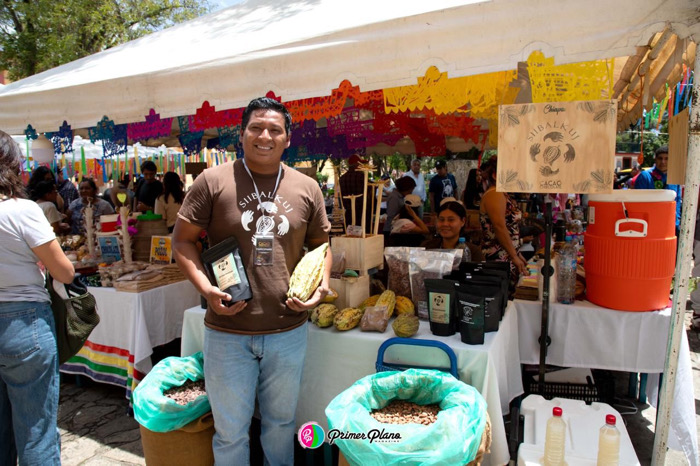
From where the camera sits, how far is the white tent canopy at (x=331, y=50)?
1.82 metres

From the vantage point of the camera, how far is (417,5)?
2.26m

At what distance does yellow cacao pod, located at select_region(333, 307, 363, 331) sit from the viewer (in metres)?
2.30

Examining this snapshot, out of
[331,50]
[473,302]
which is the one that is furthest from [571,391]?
[331,50]

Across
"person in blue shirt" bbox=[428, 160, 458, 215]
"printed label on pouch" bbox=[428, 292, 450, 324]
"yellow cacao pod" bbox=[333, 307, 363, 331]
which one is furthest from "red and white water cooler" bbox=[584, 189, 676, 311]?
"person in blue shirt" bbox=[428, 160, 458, 215]

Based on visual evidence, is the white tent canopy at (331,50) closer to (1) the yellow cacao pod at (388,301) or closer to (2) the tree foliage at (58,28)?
(1) the yellow cacao pod at (388,301)

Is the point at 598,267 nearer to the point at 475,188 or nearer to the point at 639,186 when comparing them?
the point at 639,186

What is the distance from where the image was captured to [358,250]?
2592 millimetres

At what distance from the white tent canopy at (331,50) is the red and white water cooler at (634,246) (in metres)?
0.94

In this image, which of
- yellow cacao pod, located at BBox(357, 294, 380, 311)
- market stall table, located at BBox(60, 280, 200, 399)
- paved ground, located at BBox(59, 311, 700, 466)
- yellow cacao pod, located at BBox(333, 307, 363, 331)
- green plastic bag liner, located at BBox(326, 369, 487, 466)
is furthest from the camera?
market stall table, located at BBox(60, 280, 200, 399)

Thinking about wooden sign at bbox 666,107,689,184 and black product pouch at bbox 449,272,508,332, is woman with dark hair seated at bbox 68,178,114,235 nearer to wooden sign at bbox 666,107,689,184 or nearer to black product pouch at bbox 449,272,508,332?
black product pouch at bbox 449,272,508,332

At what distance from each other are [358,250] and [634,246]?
1.51 meters

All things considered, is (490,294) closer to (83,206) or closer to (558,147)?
(558,147)

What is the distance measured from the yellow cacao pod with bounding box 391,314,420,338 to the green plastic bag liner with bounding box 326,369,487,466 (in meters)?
0.34

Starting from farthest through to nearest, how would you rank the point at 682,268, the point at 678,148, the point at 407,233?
the point at 407,233, the point at 678,148, the point at 682,268
